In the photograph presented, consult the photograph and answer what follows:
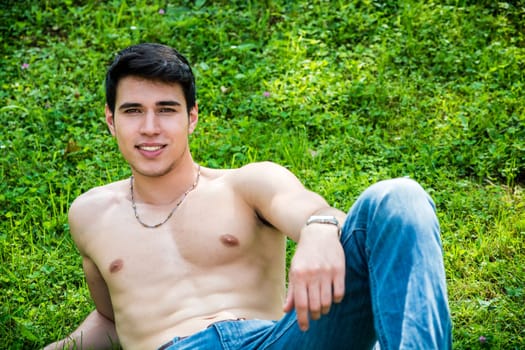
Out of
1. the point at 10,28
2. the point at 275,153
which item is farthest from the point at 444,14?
the point at 10,28

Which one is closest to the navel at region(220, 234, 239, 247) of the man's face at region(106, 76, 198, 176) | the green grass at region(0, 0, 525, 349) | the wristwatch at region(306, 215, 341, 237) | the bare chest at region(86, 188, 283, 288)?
the bare chest at region(86, 188, 283, 288)

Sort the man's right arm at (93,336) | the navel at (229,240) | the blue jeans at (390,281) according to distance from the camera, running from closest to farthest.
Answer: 1. the blue jeans at (390,281)
2. the navel at (229,240)
3. the man's right arm at (93,336)

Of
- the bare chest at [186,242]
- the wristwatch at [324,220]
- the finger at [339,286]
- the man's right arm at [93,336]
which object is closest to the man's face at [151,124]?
the bare chest at [186,242]

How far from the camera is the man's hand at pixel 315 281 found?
221 centimetres

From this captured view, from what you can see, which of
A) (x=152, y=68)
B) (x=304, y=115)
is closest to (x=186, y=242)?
(x=152, y=68)

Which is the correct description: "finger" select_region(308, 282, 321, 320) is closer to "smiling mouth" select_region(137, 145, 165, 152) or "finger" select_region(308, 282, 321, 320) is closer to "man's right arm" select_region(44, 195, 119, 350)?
"smiling mouth" select_region(137, 145, 165, 152)

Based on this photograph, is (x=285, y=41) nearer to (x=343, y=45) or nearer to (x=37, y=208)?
(x=343, y=45)

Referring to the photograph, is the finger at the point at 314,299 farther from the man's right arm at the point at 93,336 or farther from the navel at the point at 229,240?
the man's right arm at the point at 93,336

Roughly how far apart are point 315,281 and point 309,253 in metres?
0.09

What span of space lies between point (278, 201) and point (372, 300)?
72cm

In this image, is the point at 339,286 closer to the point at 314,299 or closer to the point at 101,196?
the point at 314,299

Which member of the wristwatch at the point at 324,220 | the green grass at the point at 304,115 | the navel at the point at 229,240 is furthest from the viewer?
the green grass at the point at 304,115

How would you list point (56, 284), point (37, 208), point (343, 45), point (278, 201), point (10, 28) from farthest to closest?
1. point (10, 28)
2. point (343, 45)
3. point (37, 208)
4. point (56, 284)
5. point (278, 201)

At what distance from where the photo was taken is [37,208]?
4711mm
